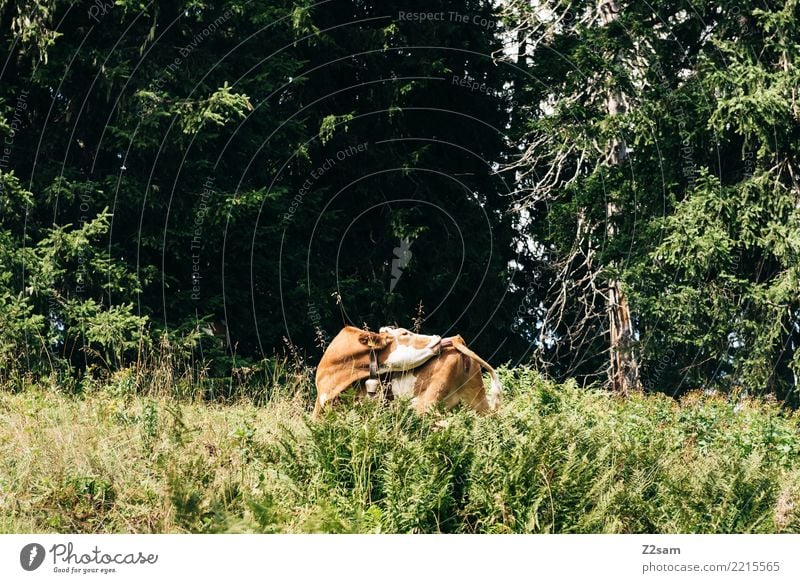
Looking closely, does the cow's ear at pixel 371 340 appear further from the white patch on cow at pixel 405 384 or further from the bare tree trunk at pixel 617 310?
the bare tree trunk at pixel 617 310

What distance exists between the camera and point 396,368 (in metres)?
9.52

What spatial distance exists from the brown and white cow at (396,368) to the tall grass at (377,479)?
0.56 meters

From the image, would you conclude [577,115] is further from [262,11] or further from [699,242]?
[262,11]

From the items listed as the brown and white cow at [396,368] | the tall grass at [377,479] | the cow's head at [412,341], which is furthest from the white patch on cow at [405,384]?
the tall grass at [377,479]

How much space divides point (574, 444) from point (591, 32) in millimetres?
10000

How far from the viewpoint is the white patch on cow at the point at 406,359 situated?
9500 mm

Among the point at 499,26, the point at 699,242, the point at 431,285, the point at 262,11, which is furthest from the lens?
the point at 499,26

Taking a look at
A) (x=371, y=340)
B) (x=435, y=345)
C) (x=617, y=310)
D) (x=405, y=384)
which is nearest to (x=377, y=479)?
(x=405, y=384)

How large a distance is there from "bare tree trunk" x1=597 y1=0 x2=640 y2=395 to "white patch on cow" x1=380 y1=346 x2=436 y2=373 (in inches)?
292

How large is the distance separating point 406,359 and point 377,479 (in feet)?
7.37

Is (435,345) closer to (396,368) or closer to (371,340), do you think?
(396,368)

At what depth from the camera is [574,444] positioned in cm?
767

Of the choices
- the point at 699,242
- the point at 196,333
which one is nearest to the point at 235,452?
the point at 196,333

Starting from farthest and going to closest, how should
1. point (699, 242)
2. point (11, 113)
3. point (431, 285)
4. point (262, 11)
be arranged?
point (431, 285) < point (262, 11) < point (11, 113) < point (699, 242)
